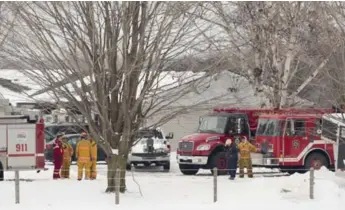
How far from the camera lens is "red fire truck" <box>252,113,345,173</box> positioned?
25172 mm

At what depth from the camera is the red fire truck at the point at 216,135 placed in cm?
2586

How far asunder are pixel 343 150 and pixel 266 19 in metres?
8.93

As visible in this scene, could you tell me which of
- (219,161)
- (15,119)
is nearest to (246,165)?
(219,161)

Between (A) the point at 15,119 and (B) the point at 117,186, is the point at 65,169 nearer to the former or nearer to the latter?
(A) the point at 15,119

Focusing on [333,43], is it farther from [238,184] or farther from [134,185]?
[134,185]

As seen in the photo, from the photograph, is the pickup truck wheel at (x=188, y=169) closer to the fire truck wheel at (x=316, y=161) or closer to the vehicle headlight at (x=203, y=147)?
the vehicle headlight at (x=203, y=147)

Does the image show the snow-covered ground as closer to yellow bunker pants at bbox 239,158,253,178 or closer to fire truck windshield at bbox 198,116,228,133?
yellow bunker pants at bbox 239,158,253,178

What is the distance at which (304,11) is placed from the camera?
27500mm

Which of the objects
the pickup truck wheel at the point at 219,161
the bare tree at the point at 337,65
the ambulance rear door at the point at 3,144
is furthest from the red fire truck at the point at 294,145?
the ambulance rear door at the point at 3,144

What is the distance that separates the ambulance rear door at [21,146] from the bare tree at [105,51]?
5.71m

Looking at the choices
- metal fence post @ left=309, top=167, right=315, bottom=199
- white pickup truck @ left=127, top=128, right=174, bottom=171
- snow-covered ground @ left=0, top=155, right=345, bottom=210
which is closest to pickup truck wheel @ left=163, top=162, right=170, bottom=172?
white pickup truck @ left=127, top=128, right=174, bottom=171

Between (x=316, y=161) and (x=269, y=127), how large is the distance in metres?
2.05

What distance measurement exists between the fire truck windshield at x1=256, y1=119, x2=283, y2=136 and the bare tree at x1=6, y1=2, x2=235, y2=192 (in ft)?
27.1

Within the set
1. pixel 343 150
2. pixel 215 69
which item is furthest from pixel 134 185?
pixel 343 150
